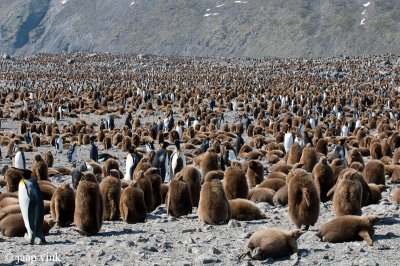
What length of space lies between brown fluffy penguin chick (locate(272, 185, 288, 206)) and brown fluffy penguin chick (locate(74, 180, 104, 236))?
2744 mm

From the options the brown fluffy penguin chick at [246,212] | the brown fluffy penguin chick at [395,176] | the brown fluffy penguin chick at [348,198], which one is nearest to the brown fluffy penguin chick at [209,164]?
the brown fluffy penguin chick at [395,176]

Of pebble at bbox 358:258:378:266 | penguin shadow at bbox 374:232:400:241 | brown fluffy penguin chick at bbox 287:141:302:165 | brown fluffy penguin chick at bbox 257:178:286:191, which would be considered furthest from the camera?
brown fluffy penguin chick at bbox 287:141:302:165

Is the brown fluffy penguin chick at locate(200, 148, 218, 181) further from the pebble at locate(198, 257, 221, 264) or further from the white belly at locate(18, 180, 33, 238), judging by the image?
the pebble at locate(198, 257, 221, 264)

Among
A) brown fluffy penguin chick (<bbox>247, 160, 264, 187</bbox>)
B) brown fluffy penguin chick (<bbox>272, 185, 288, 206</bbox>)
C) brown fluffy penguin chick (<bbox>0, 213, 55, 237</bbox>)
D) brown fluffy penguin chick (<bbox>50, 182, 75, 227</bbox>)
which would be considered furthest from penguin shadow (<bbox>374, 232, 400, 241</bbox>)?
brown fluffy penguin chick (<bbox>247, 160, 264, 187</bbox>)

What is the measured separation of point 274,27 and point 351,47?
13.8 meters

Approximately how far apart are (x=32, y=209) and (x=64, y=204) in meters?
0.85

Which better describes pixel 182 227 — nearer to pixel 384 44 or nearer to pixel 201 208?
pixel 201 208

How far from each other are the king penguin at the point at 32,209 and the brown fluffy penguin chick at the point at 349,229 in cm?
297

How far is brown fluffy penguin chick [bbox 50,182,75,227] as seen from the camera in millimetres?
7172

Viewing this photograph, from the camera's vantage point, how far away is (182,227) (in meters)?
7.25

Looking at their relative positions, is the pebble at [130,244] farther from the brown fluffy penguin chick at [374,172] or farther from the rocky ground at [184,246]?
the brown fluffy penguin chick at [374,172]

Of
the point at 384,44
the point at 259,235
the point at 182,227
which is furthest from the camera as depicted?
the point at 384,44

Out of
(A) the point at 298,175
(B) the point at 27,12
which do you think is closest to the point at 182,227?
(A) the point at 298,175

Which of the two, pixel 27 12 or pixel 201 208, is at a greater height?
pixel 27 12
